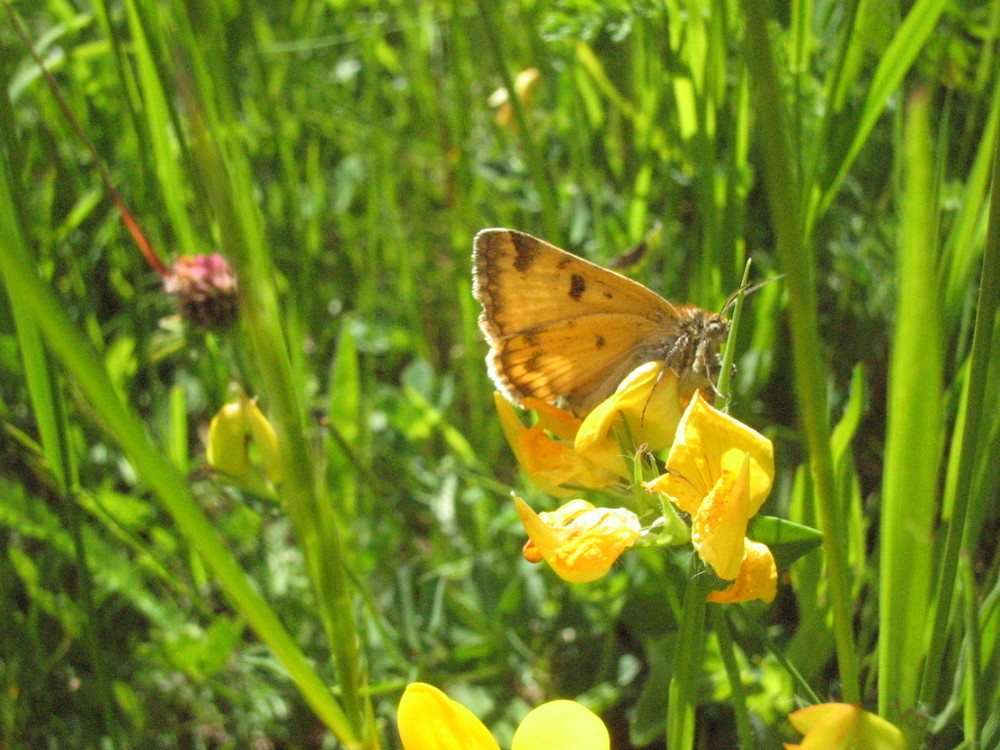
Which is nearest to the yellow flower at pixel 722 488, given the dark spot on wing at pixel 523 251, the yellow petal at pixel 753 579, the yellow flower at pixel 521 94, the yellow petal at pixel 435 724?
the yellow petal at pixel 753 579

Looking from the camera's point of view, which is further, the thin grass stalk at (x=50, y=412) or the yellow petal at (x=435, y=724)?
the thin grass stalk at (x=50, y=412)

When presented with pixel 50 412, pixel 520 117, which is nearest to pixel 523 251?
pixel 520 117

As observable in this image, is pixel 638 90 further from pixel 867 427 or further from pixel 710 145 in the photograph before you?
pixel 867 427

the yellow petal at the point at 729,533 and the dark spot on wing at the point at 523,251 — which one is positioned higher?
the dark spot on wing at the point at 523,251

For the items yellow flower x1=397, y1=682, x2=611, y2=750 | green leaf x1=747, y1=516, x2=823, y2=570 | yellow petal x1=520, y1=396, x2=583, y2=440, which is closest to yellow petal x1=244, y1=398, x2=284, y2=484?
yellow petal x1=520, y1=396, x2=583, y2=440

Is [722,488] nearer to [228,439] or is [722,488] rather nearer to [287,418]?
[287,418]

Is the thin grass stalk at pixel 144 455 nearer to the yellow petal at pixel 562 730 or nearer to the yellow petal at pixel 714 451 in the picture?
the yellow petal at pixel 562 730
